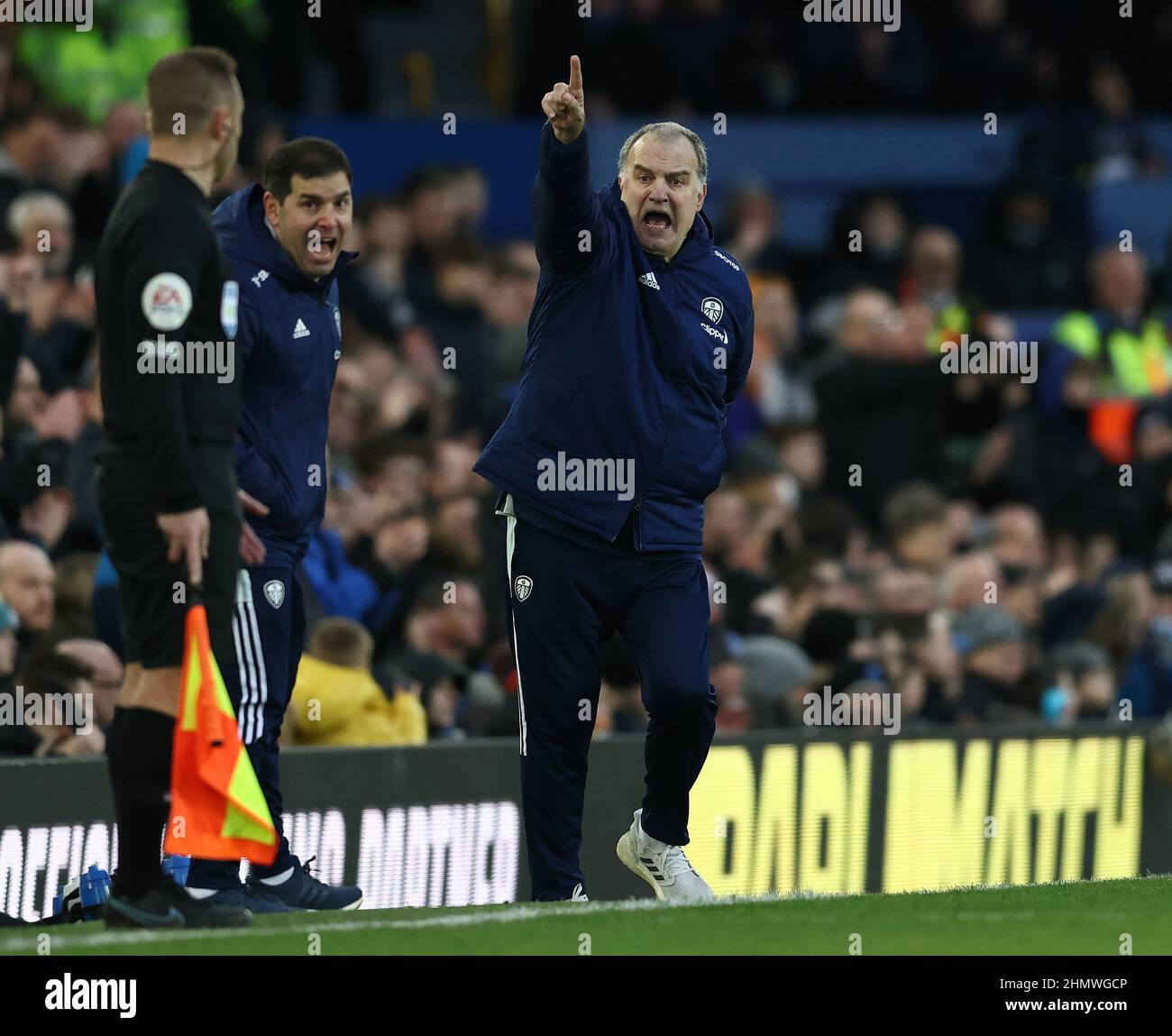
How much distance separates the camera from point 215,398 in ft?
19.6

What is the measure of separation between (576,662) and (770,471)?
6.23 meters

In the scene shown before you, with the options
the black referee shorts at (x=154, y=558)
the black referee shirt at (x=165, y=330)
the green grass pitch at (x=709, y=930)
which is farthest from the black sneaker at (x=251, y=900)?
the black referee shirt at (x=165, y=330)

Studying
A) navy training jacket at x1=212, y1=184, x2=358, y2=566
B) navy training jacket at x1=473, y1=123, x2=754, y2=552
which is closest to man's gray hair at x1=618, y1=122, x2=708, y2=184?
navy training jacket at x1=473, y1=123, x2=754, y2=552

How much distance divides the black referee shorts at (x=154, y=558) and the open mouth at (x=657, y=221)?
1.45m

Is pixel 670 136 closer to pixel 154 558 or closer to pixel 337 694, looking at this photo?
pixel 154 558

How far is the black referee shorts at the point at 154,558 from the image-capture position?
5.88 metres

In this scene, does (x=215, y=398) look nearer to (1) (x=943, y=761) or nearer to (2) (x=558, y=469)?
(2) (x=558, y=469)

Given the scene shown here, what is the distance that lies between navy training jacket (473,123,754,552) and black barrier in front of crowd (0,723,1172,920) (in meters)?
2.23

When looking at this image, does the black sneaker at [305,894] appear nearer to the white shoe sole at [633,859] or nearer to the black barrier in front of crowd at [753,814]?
the white shoe sole at [633,859]

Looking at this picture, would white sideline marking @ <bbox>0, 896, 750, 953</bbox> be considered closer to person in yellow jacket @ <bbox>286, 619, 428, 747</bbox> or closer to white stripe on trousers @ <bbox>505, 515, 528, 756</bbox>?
white stripe on trousers @ <bbox>505, 515, 528, 756</bbox>

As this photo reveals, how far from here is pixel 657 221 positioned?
22.4 feet

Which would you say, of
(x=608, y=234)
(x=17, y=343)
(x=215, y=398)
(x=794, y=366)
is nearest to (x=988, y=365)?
(x=794, y=366)

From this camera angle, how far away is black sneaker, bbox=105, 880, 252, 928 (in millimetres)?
5977
